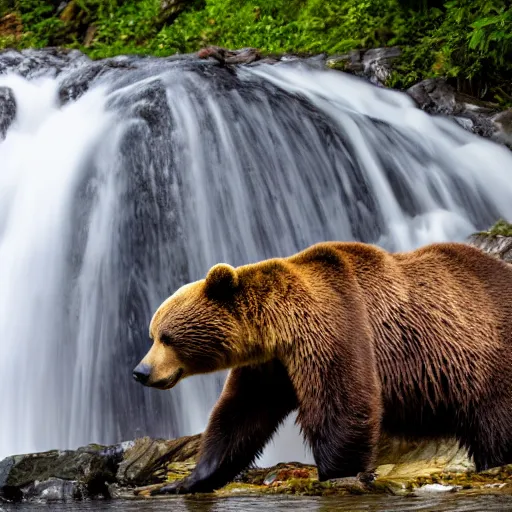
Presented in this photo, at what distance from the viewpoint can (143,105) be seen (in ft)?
36.7

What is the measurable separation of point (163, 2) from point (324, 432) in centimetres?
1506

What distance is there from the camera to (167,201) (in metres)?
9.70

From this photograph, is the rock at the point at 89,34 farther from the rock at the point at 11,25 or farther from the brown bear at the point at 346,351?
the brown bear at the point at 346,351

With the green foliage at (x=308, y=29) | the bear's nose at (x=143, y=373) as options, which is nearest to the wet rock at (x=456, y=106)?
the green foliage at (x=308, y=29)

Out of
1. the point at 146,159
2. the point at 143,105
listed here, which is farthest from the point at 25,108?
the point at 146,159

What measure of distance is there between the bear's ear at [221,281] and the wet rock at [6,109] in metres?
8.23

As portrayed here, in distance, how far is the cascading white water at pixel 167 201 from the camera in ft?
26.3

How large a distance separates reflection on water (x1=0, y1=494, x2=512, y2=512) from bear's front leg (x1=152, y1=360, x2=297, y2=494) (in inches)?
13.5

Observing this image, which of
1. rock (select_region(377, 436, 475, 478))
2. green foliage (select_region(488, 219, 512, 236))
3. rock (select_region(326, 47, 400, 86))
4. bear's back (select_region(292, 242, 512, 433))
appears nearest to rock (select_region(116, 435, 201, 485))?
rock (select_region(377, 436, 475, 478))

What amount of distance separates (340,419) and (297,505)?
63cm

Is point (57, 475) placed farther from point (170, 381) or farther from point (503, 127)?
point (503, 127)

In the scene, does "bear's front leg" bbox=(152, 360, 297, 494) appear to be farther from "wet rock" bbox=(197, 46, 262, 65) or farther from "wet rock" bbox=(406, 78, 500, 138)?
"wet rock" bbox=(197, 46, 262, 65)

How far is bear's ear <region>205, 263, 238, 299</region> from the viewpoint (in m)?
4.41

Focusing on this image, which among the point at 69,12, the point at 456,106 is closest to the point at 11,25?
the point at 69,12
